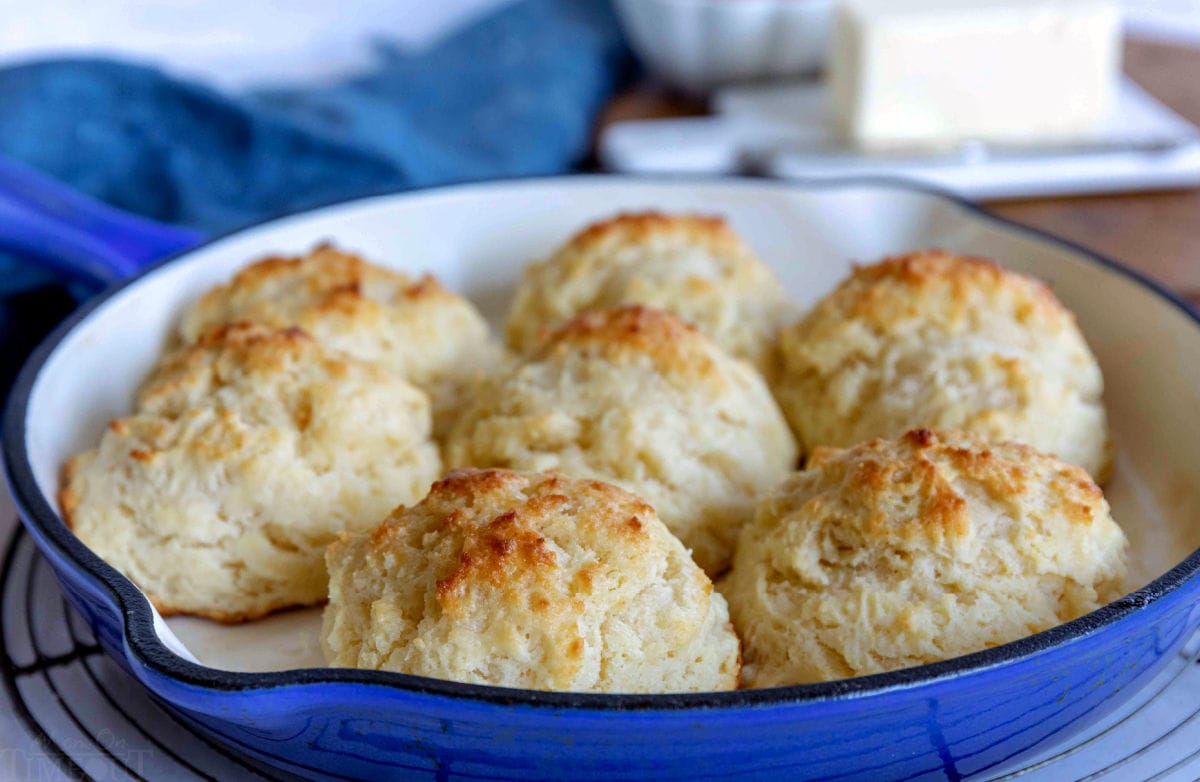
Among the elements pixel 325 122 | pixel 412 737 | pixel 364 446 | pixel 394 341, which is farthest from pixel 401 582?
pixel 325 122

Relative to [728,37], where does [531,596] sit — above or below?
above

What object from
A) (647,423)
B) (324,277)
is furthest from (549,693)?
(324,277)

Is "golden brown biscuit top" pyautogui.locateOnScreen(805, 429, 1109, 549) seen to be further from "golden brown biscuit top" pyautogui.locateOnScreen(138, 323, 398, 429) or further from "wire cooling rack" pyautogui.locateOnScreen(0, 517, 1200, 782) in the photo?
"golden brown biscuit top" pyautogui.locateOnScreen(138, 323, 398, 429)

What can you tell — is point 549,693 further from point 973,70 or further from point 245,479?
point 973,70

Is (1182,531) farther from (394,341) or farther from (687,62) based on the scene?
(687,62)

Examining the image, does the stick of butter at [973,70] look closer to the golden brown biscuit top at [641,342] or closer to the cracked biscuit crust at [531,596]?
the golden brown biscuit top at [641,342]

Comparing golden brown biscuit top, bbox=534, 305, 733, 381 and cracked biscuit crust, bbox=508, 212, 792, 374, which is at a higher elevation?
golden brown biscuit top, bbox=534, 305, 733, 381

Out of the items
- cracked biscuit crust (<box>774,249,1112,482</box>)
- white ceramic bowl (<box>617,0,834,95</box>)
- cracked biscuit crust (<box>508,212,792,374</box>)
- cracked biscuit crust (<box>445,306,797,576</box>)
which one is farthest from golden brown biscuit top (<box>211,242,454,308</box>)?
white ceramic bowl (<box>617,0,834,95</box>)
